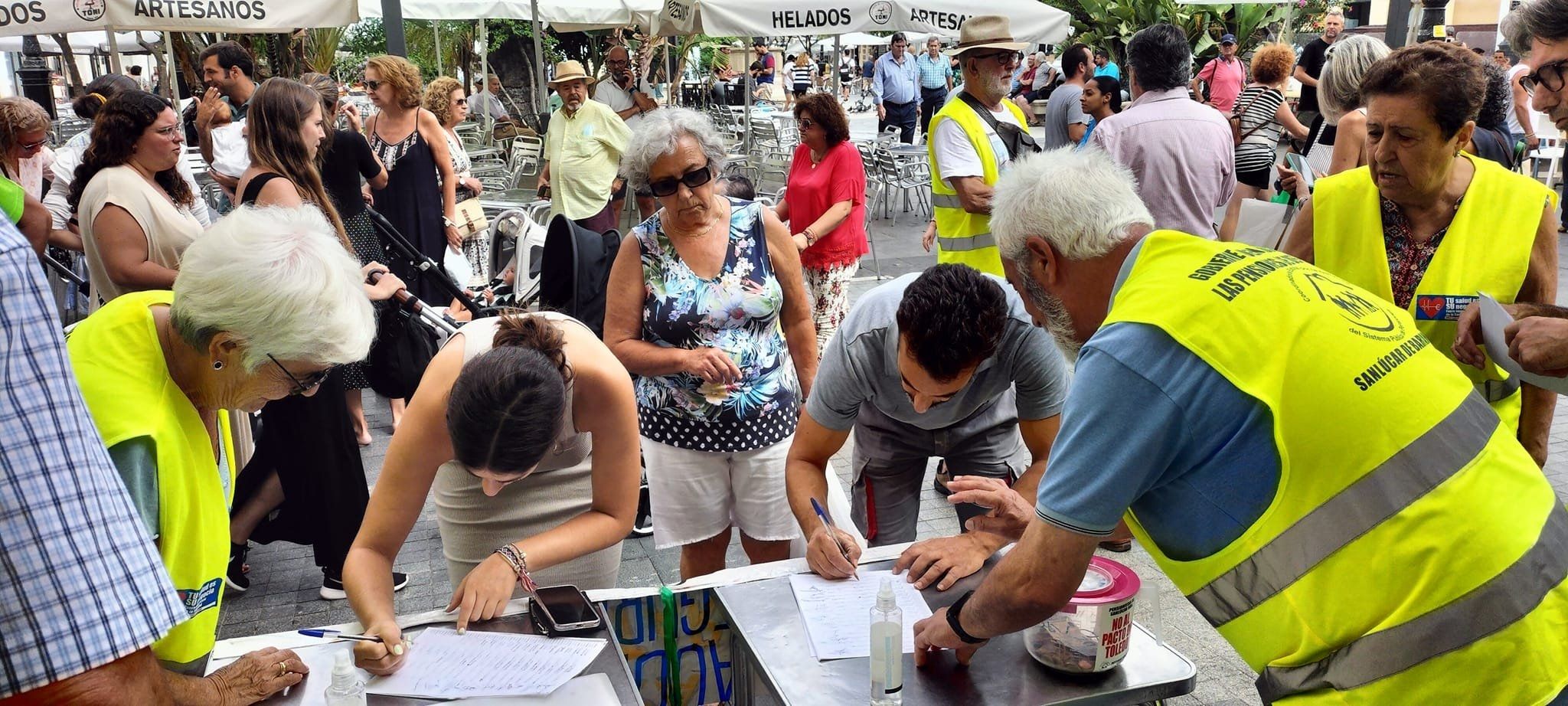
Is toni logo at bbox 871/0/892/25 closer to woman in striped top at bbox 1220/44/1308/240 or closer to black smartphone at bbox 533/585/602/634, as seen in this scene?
woman in striped top at bbox 1220/44/1308/240

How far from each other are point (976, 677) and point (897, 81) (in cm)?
1346

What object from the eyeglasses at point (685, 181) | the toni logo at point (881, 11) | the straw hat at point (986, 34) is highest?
the toni logo at point (881, 11)

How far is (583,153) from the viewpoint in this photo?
688 cm

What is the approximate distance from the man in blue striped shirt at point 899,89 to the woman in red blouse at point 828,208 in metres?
9.14

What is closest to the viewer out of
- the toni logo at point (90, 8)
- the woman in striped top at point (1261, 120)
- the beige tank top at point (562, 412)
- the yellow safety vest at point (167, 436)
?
the yellow safety vest at point (167, 436)

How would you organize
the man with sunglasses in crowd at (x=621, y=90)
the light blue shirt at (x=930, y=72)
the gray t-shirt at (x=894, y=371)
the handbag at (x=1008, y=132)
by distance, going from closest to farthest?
the gray t-shirt at (x=894, y=371), the handbag at (x=1008, y=132), the man with sunglasses in crowd at (x=621, y=90), the light blue shirt at (x=930, y=72)

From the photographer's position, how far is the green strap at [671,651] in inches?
94.8

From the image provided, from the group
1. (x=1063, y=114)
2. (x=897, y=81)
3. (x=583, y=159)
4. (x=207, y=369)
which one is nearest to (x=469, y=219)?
(x=583, y=159)

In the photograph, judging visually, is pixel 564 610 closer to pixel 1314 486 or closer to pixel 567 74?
pixel 1314 486

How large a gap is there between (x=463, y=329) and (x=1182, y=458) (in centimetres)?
156

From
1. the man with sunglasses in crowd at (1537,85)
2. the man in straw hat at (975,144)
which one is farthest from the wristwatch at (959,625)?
the man in straw hat at (975,144)

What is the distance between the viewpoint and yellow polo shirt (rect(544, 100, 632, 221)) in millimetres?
6836

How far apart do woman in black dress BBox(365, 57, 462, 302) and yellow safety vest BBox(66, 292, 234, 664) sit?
3.93 meters

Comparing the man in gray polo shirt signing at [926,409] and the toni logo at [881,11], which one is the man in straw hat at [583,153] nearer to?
the toni logo at [881,11]
